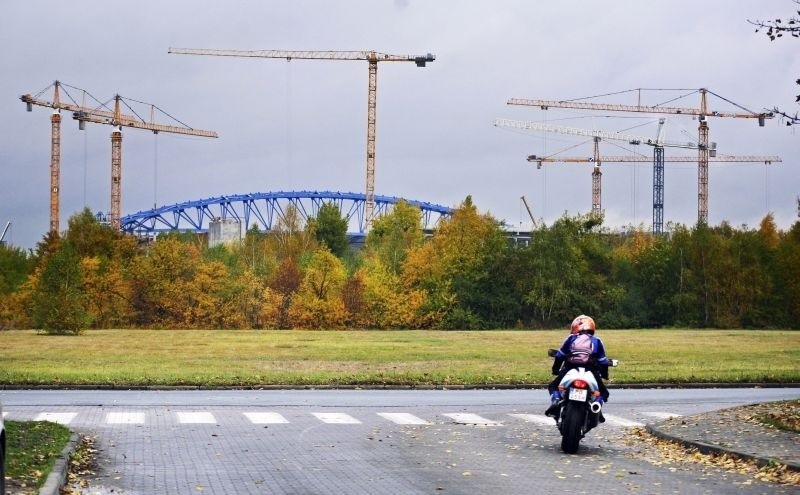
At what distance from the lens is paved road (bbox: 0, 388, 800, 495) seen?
1343 cm

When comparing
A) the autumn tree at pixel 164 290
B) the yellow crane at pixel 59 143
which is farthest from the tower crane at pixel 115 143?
the autumn tree at pixel 164 290

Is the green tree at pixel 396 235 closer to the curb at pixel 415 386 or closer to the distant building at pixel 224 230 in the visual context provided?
the distant building at pixel 224 230

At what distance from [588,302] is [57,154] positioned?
91102 mm

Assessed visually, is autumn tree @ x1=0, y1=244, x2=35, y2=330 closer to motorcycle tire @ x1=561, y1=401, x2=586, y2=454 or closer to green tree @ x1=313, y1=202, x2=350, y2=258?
green tree @ x1=313, y1=202, x2=350, y2=258

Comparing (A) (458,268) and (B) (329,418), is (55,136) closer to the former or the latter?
(A) (458,268)

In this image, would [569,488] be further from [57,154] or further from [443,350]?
[57,154]

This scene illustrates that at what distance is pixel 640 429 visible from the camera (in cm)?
1991

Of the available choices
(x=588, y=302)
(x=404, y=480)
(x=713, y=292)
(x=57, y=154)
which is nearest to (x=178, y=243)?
(x=588, y=302)

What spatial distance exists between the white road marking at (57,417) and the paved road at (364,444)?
0.05 metres

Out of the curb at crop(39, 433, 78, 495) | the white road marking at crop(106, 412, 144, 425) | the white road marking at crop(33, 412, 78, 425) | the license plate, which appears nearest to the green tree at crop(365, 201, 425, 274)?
the white road marking at crop(106, 412, 144, 425)

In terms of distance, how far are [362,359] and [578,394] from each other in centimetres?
3406

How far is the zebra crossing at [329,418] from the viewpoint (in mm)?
21250

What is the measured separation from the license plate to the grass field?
16.3 meters

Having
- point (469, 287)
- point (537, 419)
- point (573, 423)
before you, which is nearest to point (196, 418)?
point (537, 419)
